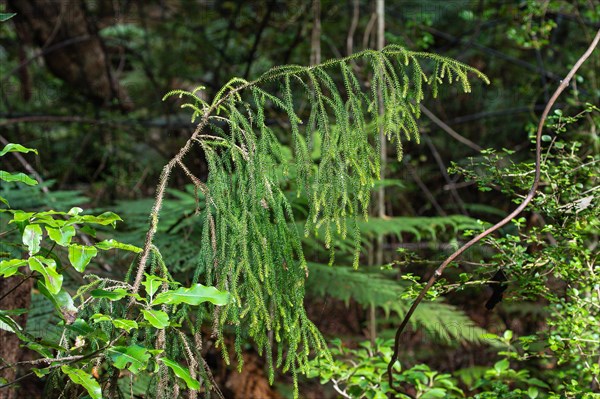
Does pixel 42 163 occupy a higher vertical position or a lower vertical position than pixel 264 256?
lower

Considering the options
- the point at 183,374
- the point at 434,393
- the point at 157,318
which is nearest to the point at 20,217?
the point at 157,318

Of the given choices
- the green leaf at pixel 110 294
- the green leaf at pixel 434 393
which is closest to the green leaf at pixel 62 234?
the green leaf at pixel 110 294

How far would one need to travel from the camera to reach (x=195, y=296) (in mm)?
1542

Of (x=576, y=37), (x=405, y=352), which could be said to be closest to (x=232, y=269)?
(x=405, y=352)

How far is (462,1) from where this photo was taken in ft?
23.1

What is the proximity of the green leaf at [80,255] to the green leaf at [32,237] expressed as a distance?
8 centimetres

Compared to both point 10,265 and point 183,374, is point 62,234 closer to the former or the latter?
point 10,265

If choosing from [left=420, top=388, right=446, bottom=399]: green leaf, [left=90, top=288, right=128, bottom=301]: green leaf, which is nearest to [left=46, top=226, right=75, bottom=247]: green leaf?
[left=90, top=288, right=128, bottom=301]: green leaf

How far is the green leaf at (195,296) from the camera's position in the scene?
1525 millimetres

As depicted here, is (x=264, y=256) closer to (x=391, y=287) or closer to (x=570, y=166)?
(x=570, y=166)

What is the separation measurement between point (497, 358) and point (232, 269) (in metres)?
3.93

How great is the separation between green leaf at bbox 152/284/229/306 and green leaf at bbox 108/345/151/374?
0.11m

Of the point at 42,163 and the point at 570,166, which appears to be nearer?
the point at 570,166

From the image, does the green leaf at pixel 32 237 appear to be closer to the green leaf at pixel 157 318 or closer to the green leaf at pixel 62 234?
the green leaf at pixel 62 234
